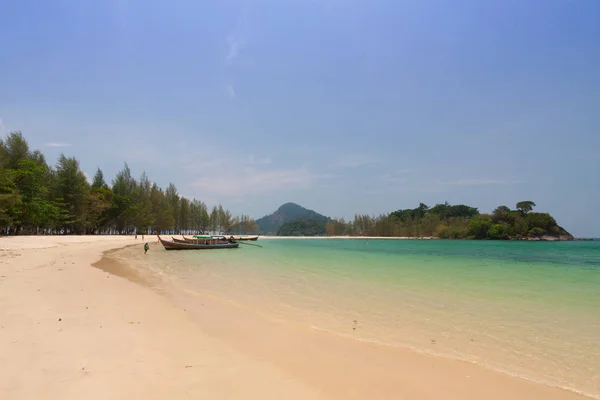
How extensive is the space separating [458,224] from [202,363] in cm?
12150

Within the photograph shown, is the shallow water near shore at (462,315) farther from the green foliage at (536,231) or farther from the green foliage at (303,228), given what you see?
the green foliage at (303,228)

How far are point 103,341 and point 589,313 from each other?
32.8 ft

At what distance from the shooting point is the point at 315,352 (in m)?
4.34

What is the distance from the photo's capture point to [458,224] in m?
110

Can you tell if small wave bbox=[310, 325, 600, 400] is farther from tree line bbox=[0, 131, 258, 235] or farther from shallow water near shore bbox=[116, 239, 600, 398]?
tree line bbox=[0, 131, 258, 235]

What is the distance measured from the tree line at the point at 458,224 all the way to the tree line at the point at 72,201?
73018mm

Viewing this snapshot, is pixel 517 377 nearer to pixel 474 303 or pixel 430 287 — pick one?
pixel 474 303

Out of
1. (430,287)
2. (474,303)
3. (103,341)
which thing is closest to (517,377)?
(474,303)

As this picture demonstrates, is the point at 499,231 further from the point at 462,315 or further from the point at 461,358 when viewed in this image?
the point at 461,358

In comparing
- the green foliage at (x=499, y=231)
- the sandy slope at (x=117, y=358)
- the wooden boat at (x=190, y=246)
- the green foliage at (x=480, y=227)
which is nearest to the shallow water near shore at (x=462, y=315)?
the sandy slope at (x=117, y=358)

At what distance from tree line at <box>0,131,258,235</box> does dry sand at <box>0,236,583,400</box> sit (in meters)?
35.0

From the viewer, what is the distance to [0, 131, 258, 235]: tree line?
118 ft

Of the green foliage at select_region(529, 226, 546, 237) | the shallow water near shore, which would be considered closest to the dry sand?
the shallow water near shore

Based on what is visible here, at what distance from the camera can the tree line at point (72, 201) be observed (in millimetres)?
35938
